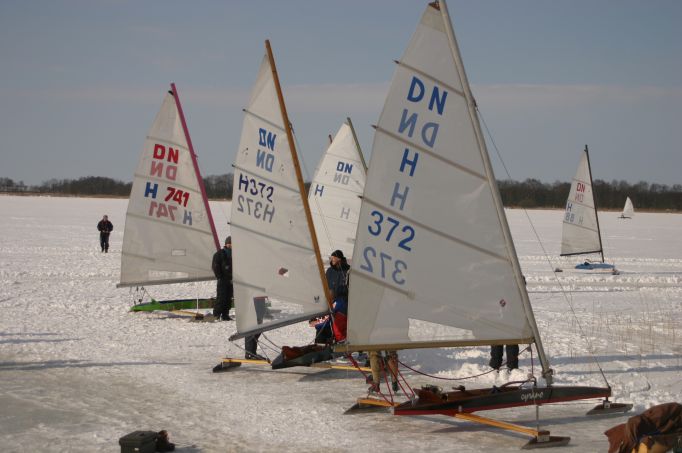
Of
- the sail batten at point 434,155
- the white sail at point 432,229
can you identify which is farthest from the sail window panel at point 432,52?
the sail batten at point 434,155

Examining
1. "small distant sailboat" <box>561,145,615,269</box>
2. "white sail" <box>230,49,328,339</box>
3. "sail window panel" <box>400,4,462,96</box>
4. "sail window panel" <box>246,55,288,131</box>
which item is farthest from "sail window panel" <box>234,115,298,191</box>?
"small distant sailboat" <box>561,145,615,269</box>

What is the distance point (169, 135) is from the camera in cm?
1667

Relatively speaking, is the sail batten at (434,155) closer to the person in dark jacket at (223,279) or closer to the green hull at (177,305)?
the person in dark jacket at (223,279)

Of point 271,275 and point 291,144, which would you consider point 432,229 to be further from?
point 271,275

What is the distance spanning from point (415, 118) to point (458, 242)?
4.40ft

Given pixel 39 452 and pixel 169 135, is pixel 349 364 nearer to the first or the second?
pixel 39 452

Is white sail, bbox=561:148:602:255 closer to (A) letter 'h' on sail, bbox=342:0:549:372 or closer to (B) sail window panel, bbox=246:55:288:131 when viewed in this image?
(B) sail window panel, bbox=246:55:288:131

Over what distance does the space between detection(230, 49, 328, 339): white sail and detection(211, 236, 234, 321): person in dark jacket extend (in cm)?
453

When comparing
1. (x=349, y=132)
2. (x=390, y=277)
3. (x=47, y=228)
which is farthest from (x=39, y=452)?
(x=47, y=228)

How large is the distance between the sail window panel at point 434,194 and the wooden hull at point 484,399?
5.06 feet

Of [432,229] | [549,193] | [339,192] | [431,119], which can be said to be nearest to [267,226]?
[432,229]

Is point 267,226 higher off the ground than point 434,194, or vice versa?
point 434,194

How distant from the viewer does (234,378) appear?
11.1 metres

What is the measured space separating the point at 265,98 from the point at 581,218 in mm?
21225
